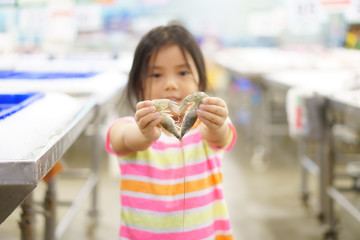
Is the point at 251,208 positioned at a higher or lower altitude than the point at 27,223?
lower

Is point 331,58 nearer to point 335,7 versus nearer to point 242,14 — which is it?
point 335,7

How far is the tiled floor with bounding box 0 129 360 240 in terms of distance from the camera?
284cm

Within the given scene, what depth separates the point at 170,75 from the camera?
1.15m

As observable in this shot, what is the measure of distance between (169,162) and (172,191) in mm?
78

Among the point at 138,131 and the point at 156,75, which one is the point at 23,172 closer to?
the point at 138,131

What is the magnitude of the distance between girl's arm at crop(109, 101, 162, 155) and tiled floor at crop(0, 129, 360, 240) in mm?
1739

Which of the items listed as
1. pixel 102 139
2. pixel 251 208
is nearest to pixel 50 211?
pixel 251 208

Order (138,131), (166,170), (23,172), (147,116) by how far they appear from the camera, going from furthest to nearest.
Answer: (166,170), (138,131), (147,116), (23,172)

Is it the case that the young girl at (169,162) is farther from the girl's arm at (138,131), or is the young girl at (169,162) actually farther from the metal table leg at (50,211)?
the metal table leg at (50,211)

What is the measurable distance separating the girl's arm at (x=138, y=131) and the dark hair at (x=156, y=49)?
→ 12 centimetres

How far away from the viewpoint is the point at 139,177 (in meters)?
1.21

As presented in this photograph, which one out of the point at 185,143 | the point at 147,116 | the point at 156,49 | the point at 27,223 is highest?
the point at 156,49

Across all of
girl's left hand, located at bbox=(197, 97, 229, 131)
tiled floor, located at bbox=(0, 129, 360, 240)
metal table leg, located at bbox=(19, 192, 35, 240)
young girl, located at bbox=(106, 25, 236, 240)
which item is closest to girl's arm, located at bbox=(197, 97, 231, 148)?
girl's left hand, located at bbox=(197, 97, 229, 131)

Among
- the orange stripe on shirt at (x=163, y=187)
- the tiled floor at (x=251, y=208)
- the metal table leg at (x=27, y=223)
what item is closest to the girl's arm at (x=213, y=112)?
the orange stripe on shirt at (x=163, y=187)
